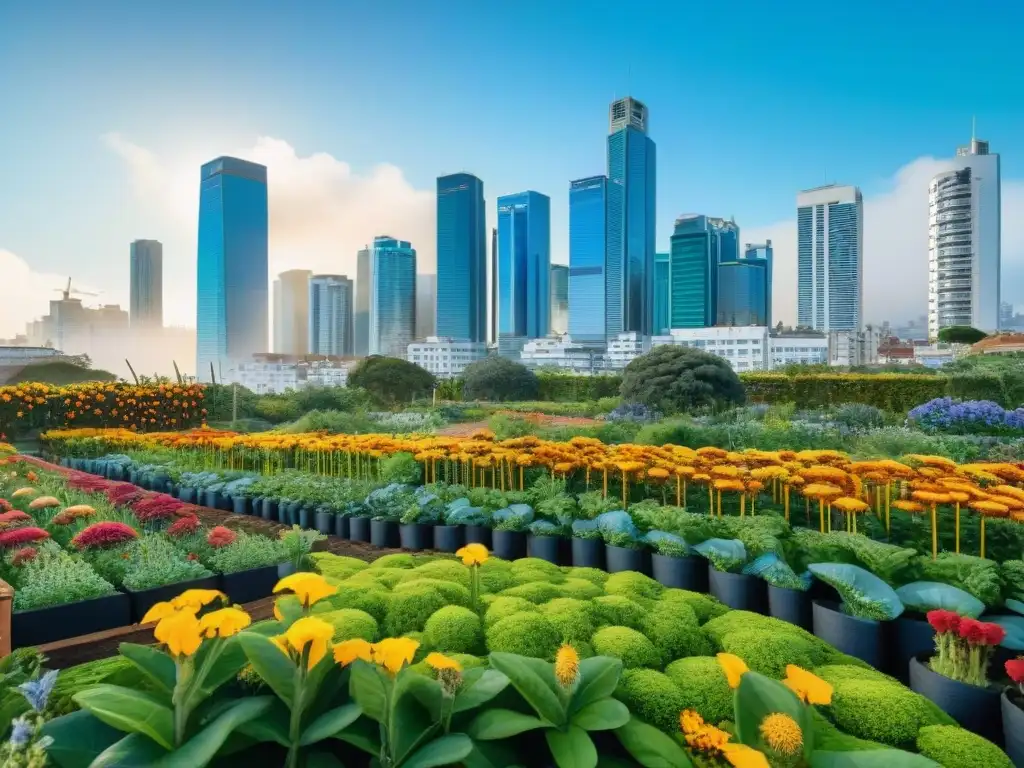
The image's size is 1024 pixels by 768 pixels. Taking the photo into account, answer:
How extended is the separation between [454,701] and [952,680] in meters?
1.73

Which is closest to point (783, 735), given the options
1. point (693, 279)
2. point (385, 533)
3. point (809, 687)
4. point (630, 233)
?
point (809, 687)

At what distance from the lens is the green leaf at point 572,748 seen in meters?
1.23

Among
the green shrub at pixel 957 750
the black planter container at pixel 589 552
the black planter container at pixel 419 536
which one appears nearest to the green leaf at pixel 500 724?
the green shrub at pixel 957 750

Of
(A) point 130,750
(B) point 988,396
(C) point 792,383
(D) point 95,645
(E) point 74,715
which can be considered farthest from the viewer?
(C) point 792,383

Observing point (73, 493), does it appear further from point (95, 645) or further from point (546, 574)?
point (546, 574)

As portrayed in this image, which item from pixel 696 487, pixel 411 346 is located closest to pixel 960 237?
pixel 411 346

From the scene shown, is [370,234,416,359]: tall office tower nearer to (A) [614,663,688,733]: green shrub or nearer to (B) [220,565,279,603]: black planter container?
(B) [220,565,279,603]: black planter container

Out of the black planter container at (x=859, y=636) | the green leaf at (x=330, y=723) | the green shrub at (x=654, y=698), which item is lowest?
the black planter container at (x=859, y=636)

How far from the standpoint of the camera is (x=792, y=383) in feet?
59.7

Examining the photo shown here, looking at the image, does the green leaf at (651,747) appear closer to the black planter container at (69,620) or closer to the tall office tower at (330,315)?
the black planter container at (69,620)

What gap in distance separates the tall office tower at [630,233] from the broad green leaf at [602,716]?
93.9m

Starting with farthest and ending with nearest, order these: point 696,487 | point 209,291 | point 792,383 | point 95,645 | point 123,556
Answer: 1. point 209,291
2. point 792,383
3. point 696,487
4. point 123,556
5. point 95,645

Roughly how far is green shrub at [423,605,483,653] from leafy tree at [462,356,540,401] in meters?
21.6

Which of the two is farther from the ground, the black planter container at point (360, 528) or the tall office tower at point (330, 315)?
the tall office tower at point (330, 315)
